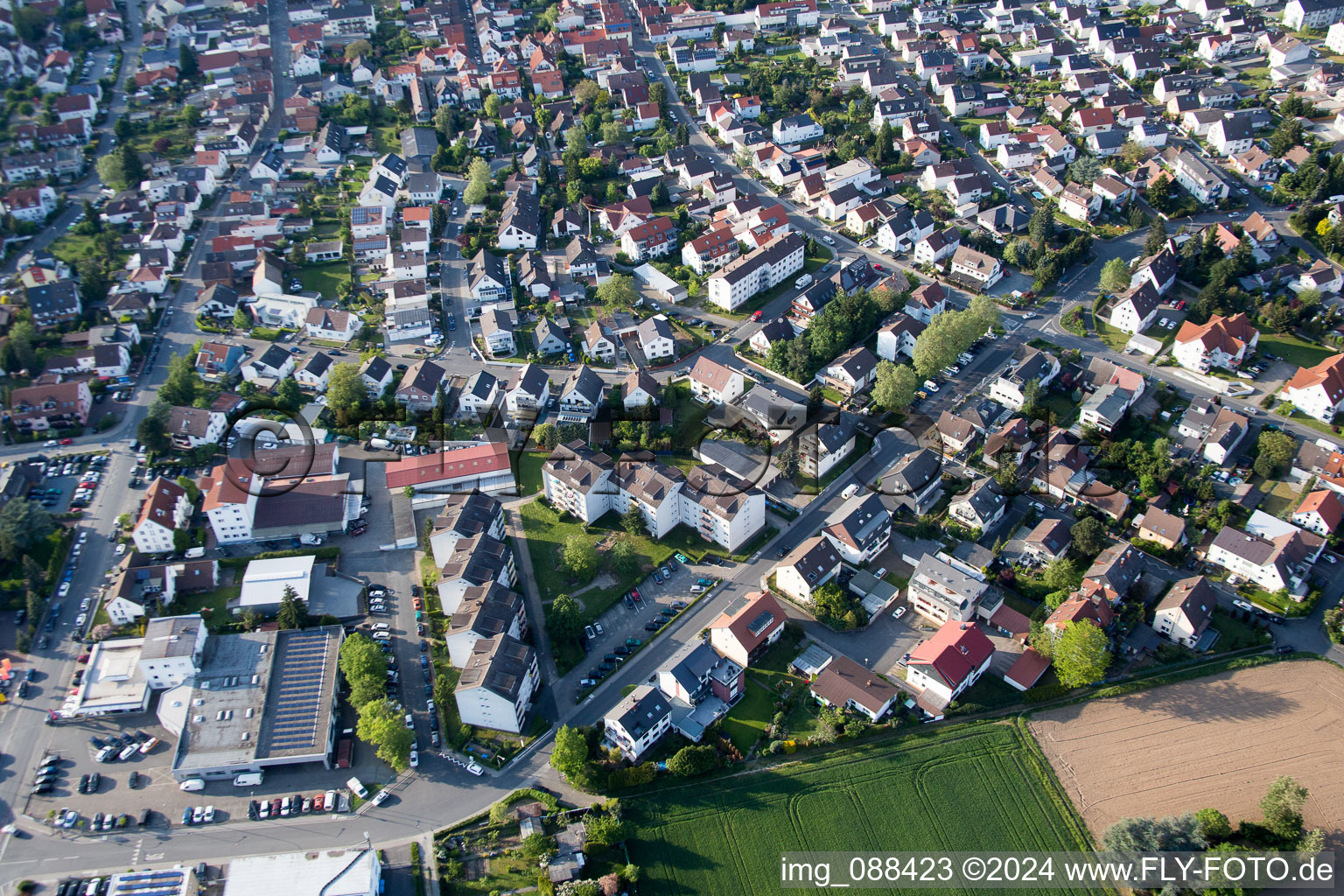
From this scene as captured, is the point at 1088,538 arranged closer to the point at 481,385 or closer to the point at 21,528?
the point at 481,385

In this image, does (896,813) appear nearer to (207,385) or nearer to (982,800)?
(982,800)

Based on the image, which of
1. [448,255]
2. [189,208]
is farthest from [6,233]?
[448,255]

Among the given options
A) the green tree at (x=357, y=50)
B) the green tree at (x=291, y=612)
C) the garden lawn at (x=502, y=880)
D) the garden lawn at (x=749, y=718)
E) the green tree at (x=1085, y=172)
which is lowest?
the garden lawn at (x=749, y=718)

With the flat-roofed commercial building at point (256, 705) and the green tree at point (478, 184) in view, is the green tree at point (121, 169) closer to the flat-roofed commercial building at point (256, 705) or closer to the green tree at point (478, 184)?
the green tree at point (478, 184)

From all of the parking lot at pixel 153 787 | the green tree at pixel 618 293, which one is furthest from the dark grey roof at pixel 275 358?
the parking lot at pixel 153 787

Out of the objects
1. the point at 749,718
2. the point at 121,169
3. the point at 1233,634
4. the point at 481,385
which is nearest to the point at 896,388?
the point at 1233,634
